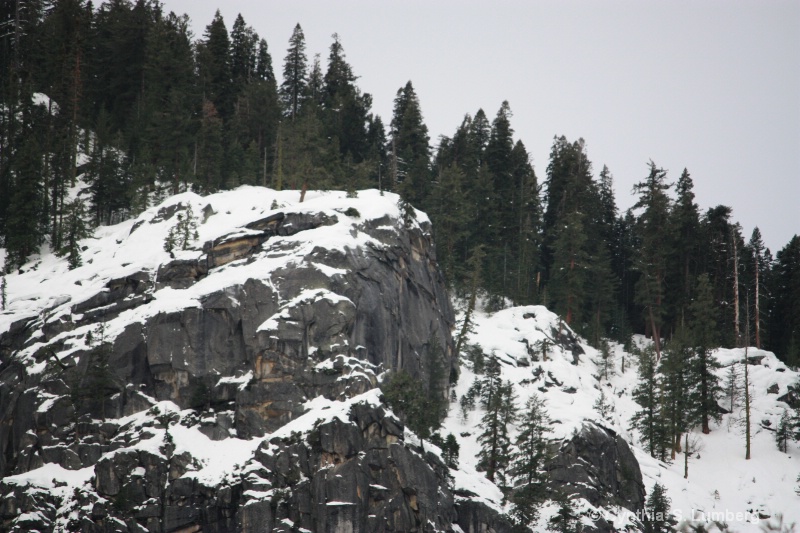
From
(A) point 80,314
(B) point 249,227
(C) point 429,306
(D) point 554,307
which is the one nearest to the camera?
(A) point 80,314

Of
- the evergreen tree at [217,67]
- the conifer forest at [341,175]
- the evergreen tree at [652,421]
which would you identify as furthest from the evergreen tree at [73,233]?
the evergreen tree at [652,421]

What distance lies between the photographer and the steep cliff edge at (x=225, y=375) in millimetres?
36000

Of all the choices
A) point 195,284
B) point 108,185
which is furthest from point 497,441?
point 108,185

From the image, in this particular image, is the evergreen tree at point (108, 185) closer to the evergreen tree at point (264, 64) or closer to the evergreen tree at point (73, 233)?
the evergreen tree at point (73, 233)

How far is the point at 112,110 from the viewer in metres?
71.4

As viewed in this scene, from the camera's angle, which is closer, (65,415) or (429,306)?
(65,415)

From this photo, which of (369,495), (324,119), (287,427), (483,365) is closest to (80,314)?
(287,427)

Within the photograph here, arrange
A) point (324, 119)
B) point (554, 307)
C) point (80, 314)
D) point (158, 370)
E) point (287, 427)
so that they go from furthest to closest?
point (324, 119), point (554, 307), point (80, 314), point (158, 370), point (287, 427)

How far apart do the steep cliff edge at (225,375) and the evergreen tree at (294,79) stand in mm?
33784

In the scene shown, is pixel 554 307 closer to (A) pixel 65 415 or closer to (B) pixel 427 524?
(B) pixel 427 524

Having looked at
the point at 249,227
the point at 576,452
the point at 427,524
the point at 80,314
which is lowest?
the point at 427,524

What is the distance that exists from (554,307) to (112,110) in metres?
49.4

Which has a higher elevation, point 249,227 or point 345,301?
point 249,227

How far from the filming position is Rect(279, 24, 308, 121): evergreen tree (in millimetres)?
82562
